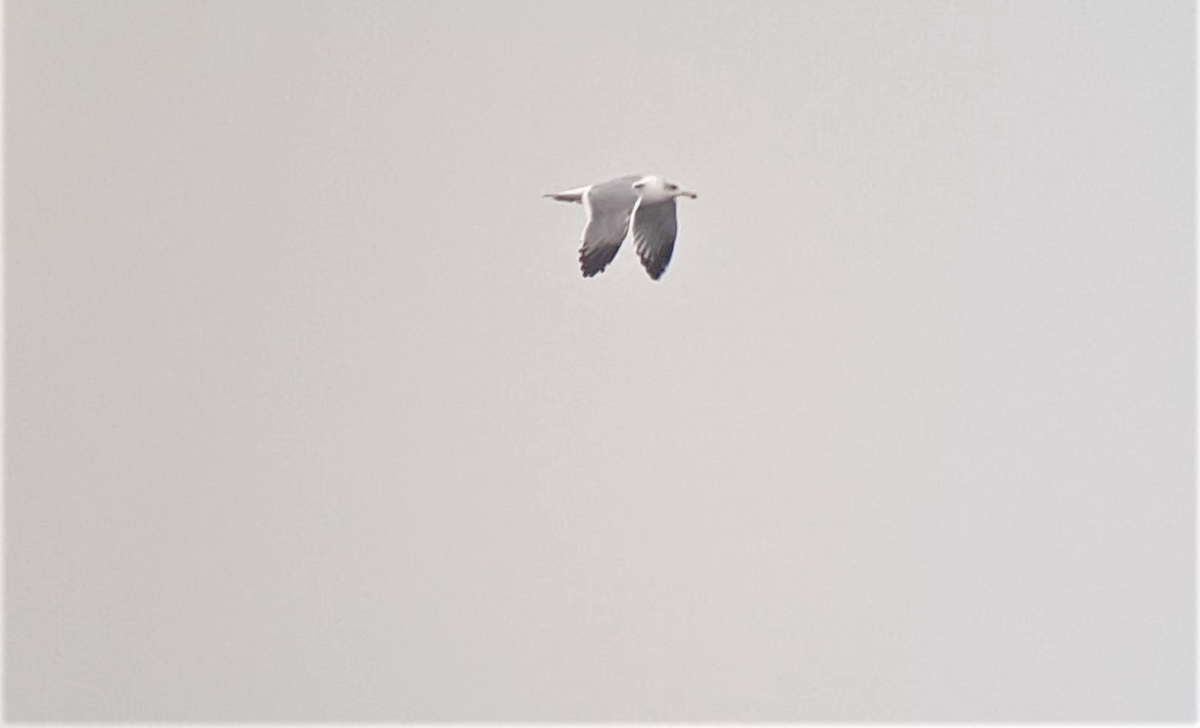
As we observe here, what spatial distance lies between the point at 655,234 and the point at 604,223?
0.30 meters

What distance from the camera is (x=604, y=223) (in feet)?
36.0

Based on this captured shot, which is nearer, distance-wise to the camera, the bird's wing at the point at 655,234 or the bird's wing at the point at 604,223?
the bird's wing at the point at 604,223

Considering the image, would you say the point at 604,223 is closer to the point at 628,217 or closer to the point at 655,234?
the point at 628,217

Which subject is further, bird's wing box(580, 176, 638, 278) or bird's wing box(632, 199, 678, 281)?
bird's wing box(632, 199, 678, 281)

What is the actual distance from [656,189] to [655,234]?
25cm

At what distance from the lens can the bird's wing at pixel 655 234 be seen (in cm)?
1115

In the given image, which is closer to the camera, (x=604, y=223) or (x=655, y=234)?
(x=604, y=223)

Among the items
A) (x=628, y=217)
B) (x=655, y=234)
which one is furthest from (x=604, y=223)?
(x=655, y=234)

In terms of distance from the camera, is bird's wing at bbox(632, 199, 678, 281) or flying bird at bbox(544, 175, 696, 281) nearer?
→ flying bird at bbox(544, 175, 696, 281)

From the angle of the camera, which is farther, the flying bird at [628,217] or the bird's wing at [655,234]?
the bird's wing at [655,234]

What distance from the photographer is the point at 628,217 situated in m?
11.0

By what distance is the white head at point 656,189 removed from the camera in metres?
→ 11.0

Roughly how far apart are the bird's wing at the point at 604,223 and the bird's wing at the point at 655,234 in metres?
0.15

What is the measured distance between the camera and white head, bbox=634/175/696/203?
11.0 metres
